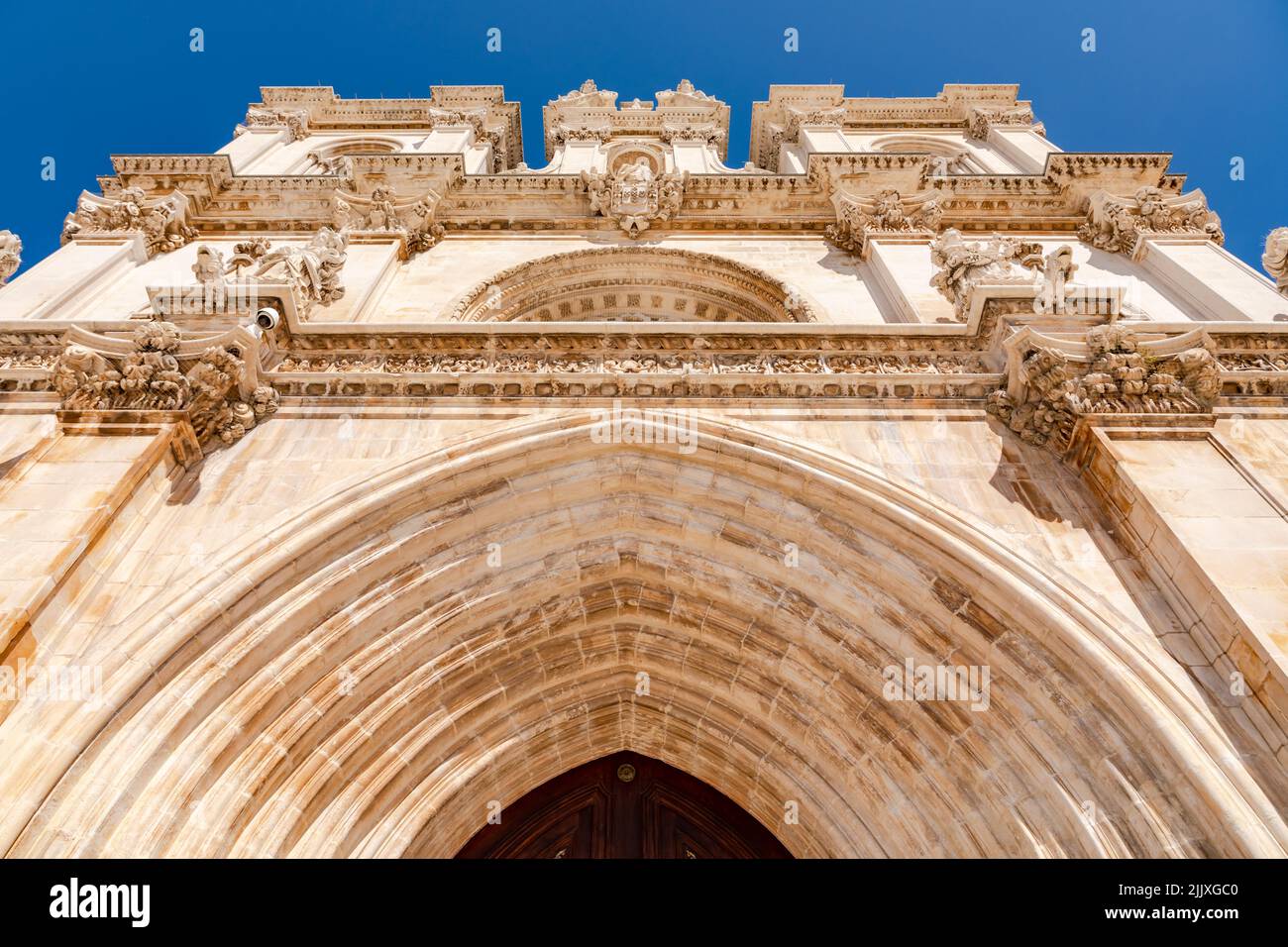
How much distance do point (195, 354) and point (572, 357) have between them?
134 inches

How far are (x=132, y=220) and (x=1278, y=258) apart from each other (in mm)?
16228

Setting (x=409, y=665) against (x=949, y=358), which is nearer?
(x=409, y=665)

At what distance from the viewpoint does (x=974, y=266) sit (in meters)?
8.25

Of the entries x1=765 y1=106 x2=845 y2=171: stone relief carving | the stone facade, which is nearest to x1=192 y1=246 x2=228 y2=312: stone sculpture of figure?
the stone facade

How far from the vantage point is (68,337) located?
21.2 ft

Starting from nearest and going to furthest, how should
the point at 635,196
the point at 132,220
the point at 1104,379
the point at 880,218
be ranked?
the point at 1104,379 < the point at 132,220 < the point at 880,218 < the point at 635,196

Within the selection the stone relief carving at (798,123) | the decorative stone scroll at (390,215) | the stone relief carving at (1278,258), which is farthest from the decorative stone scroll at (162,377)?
the stone relief carving at (798,123)

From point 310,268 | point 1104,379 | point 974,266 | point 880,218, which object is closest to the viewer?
point 1104,379

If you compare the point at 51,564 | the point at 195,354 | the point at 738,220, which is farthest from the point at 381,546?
the point at 738,220

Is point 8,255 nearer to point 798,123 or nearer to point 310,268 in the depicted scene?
point 310,268

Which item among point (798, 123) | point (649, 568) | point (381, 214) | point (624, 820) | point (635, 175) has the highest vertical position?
point (798, 123)

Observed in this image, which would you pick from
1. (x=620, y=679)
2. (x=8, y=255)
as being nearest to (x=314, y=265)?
(x=8, y=255)

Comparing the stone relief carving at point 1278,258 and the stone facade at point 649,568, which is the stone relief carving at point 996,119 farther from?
the stone facade at point 649,568
